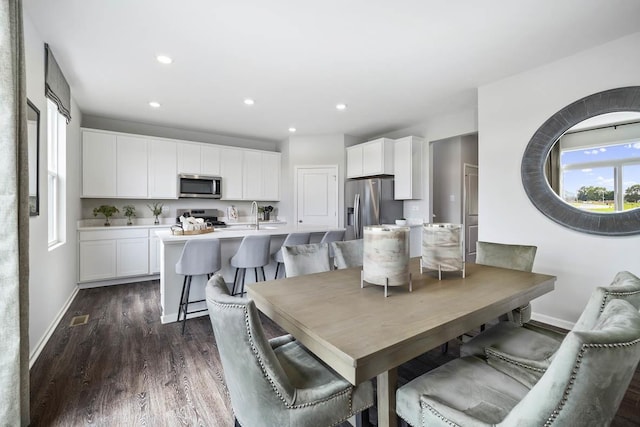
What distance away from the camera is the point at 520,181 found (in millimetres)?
3004

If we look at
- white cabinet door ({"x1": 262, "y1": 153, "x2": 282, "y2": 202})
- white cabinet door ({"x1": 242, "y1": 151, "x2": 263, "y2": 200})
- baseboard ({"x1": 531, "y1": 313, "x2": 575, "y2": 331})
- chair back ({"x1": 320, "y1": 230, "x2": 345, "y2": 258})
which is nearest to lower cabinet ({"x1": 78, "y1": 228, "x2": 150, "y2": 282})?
white cabinet door ({"x1": 242, "y1": 151, "x2": 263, "y2": 200})

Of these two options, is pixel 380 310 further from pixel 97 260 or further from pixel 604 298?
pixel 97 260

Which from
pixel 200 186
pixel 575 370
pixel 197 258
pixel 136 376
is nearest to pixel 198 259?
pixel 197 258

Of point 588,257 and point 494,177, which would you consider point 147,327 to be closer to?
point 494,177

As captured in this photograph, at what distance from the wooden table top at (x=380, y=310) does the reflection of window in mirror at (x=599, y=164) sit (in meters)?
1.35

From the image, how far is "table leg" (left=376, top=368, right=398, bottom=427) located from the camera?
43.8 inches

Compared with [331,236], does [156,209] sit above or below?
above

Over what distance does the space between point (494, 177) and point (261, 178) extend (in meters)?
4.03

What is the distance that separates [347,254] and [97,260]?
3.84 meters

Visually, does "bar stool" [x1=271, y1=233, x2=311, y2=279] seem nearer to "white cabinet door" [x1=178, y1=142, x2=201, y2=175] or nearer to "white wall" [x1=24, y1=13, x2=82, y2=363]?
"white wall" [x1=24, y1=13, x2=82, y2=363]

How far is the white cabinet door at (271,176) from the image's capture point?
230 inches

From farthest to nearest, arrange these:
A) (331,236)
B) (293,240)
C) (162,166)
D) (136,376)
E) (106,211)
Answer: (162,166), (106,211), (331,236), (293,240), (136,376)

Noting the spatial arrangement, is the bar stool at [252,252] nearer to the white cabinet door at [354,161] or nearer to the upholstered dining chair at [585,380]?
the upholstered dining chair at [585,380]

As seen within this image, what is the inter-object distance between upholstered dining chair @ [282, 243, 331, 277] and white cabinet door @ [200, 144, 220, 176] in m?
3.64
